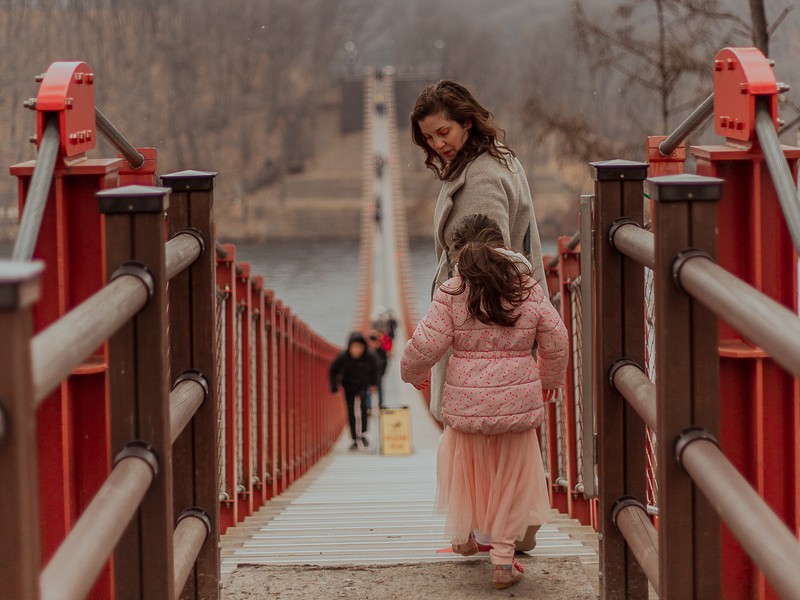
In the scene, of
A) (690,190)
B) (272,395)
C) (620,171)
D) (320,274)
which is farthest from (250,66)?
(690,190)

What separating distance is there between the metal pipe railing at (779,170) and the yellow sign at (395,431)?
32.9 ft

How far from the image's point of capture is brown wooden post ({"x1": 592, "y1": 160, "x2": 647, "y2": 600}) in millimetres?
2865

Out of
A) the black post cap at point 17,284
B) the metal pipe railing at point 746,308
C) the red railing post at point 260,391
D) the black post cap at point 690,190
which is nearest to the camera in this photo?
the black post cap at point 17,284

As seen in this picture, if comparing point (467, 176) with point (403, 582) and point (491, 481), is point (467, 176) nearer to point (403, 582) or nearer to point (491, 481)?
point (491, 481)

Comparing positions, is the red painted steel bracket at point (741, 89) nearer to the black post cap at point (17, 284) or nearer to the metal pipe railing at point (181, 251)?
the metal pipe railing at point (181, 251)

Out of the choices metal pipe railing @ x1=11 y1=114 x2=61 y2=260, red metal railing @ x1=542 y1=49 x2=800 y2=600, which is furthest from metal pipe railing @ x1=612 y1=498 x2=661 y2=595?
metal pipe railing @ x1=11 y1=114 x2=61 y2=260

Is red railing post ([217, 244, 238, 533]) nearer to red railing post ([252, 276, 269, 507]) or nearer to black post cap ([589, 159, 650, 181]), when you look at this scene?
red railing post ([252, 276, 269, 507])

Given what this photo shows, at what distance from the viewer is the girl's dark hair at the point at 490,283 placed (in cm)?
342

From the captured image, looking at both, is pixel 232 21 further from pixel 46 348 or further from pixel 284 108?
pixel 46 348

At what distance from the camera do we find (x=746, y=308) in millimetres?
1797


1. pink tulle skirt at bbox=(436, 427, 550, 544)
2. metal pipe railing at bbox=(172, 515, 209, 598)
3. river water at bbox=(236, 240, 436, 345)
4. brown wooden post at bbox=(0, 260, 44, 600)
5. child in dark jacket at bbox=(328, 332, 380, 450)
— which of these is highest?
brown wooden post at bbox=(0, 260, 44, 600)

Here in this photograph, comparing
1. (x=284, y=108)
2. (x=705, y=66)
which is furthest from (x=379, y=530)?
(x=284, y=108)

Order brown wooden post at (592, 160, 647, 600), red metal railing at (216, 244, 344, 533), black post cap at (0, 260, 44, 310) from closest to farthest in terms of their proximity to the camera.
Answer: black post cap at (0, 260, 44, 310)
brown wooden post at (592, 160, 647, 600)
red metal railing at (216, 244, 344, 533)

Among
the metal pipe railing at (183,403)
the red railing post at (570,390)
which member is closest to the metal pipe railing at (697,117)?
the metal pipe railing at (183,403)
